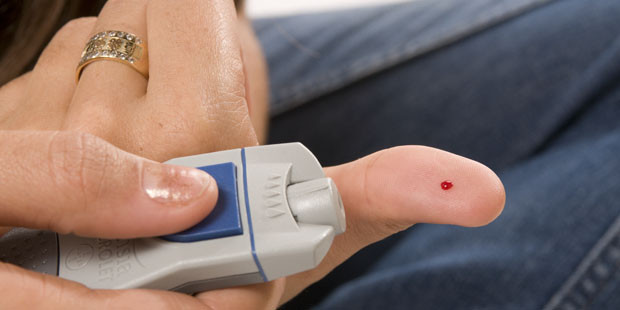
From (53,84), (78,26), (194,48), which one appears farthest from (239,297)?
(78,26)

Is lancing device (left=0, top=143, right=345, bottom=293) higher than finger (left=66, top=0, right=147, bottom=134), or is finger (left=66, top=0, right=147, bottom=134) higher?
finger (left=66, top=0, right=147, bottom=134)

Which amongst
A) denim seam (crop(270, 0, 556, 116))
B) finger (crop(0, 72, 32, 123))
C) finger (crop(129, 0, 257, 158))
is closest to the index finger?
finger (crop(129, 0, 257, 158))

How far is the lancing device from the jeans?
27 centimetres

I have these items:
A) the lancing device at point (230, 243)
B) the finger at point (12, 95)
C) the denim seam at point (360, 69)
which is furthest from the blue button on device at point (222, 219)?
the denim seam at point (360, 69)

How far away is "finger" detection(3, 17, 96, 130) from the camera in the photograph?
0.65 meters

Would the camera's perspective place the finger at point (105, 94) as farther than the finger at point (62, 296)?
Yes

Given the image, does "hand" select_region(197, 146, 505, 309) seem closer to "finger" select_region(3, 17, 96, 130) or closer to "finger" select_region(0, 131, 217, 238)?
"finger" select_region(0, 131, 217, 238)

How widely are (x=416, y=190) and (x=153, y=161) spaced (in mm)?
244

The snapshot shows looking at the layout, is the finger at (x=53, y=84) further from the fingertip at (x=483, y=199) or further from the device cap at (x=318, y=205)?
the fingertip at (x=483, y=199)

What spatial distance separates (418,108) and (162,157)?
530mm

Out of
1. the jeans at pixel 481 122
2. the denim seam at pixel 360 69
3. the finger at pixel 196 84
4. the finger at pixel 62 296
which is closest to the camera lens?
the finger at pixel 62 296

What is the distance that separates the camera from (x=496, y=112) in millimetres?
906

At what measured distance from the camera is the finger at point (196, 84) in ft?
1.85

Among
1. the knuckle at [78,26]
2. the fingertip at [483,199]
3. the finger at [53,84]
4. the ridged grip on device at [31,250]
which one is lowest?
the ridged grip on device at [31,250]
